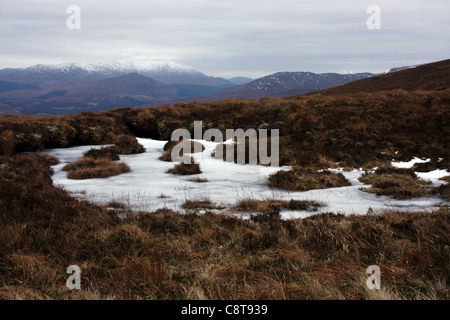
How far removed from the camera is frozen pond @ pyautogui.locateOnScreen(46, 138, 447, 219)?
24.3ft

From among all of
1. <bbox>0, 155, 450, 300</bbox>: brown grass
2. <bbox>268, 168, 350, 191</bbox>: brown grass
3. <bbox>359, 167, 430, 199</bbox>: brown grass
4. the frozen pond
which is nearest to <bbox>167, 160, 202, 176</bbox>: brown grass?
the frozen pond

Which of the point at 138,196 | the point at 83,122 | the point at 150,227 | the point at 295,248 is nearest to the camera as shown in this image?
the point at 295,248

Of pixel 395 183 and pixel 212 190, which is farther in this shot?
pixel 212 190

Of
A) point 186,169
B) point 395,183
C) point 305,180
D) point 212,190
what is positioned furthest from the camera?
point 186,169

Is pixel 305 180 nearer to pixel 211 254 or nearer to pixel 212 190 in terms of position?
pixel 212 190

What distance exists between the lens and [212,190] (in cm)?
916

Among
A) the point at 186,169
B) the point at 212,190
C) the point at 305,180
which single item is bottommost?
the point at 212,190

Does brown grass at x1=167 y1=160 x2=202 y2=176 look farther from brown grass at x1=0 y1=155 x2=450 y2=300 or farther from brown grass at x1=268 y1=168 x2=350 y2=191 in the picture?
brown grass at x1=0 y1=155 x2=450 y2=300

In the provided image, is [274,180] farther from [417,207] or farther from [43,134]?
[43,134]

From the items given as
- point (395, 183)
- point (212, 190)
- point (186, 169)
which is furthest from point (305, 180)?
point (186, 169)

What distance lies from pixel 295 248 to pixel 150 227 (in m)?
2.62

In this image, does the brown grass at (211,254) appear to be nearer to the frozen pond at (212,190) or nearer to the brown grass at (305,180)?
the frozen pond at (212,190)

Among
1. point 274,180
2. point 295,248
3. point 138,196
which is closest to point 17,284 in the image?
point 295,248
